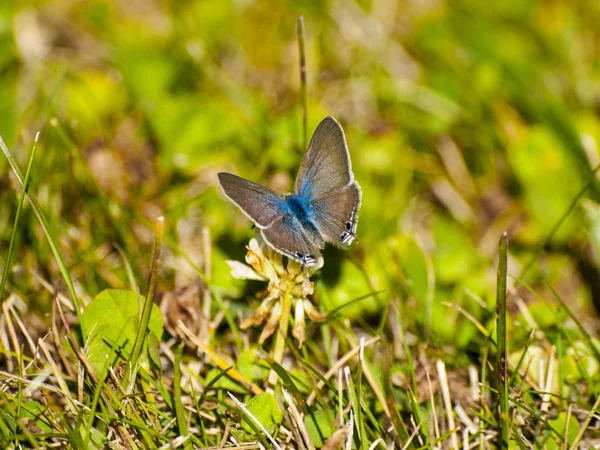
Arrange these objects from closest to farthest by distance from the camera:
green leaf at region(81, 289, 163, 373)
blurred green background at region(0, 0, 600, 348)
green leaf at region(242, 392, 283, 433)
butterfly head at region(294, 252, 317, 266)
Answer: butterfly head at region(294, 252, 317, 266)
green leaf at region(242, 392, 283, 433)
green leaf at region(81, 289, 163, 373)
blurred green background at region(0, 0, 600, 348)

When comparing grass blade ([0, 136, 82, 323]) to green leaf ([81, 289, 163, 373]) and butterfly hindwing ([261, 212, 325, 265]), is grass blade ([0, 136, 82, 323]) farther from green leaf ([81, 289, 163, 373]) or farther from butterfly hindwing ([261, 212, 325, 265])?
butterfly hindwing ([261, 212, 325, 265])

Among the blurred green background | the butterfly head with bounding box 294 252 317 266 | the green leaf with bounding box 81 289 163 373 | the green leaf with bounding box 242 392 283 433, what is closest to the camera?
the butterfly head with bounding box 294 252 317 266

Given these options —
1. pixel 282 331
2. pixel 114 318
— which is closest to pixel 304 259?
pixel 282 331

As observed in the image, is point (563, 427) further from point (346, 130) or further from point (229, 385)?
point (346, 130)

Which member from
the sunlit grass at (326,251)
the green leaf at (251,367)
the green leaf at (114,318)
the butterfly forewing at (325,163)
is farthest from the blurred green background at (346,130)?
the butterfly forewing at (325,163)

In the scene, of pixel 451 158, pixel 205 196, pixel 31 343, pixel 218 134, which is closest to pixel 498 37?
pixel 451 158

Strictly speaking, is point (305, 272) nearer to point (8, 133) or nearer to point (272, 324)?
point (272, 324)

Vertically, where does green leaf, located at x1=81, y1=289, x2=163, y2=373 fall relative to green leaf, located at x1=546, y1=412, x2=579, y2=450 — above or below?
above

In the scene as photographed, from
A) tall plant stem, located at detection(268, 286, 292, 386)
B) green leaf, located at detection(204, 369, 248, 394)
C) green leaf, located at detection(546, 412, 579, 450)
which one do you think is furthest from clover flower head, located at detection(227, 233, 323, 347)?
green leaf, located at detection(546, 412, 579, 450)
